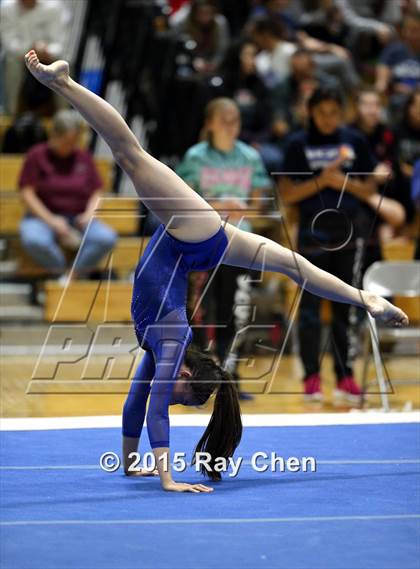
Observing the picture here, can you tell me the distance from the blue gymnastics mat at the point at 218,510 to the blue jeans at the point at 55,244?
236 centimetres

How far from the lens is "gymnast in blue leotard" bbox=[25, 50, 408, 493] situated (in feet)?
15.5

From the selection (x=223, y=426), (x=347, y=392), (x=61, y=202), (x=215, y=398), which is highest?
(x=215, y=398)

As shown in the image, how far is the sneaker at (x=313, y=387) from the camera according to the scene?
7.09m

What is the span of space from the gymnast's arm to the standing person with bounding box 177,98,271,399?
7.57 ft

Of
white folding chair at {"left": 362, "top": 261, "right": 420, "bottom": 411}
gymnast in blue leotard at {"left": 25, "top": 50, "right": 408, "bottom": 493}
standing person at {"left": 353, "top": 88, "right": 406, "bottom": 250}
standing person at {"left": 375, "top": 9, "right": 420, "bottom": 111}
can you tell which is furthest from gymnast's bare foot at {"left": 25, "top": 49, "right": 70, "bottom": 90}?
standing person at {"left": 375, "top": 9, "right": 420, "bottom": 111}

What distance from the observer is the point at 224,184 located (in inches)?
282

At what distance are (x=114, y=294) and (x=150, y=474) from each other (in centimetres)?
323

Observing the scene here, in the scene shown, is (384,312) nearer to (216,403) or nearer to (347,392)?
(216,403)

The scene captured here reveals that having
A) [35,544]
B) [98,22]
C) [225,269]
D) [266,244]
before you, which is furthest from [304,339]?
[98,22]

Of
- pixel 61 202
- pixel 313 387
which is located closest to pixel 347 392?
pixel 313 387

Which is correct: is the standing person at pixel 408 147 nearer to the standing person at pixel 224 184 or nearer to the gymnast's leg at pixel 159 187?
the standing person at pixel 224 184

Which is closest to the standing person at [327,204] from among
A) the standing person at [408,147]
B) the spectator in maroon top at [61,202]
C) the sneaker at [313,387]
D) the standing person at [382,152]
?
the sneaker at [313,387]

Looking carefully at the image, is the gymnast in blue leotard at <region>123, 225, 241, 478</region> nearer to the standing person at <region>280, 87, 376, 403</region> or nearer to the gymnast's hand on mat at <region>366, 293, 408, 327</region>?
the gymnast's hand on mat at <region>366, 293, 408, 327</region>

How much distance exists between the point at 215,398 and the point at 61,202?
3632mm
